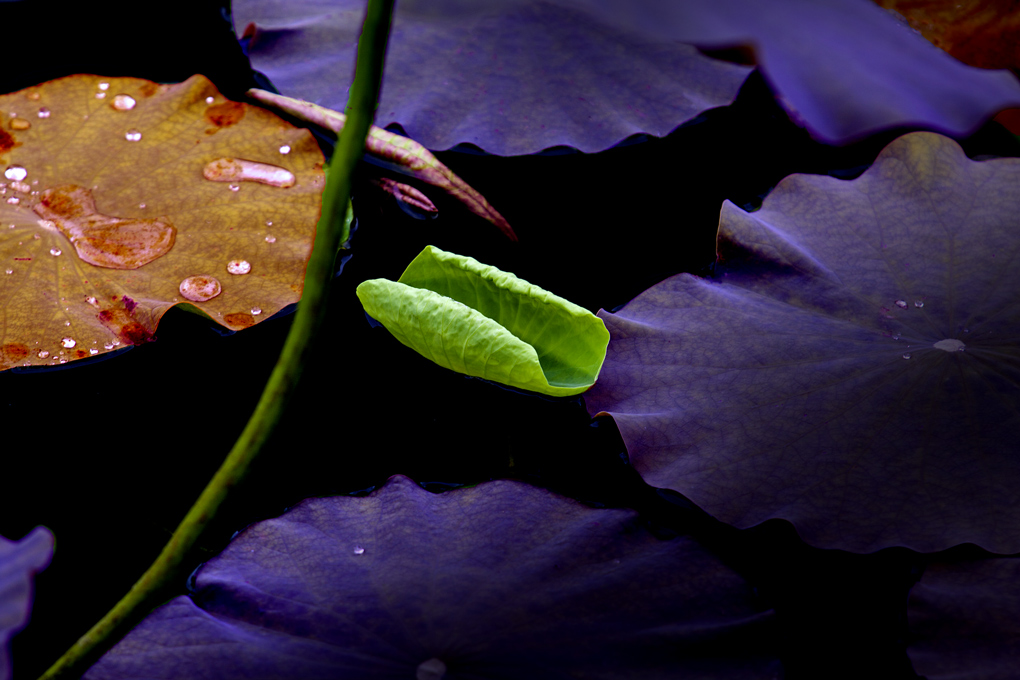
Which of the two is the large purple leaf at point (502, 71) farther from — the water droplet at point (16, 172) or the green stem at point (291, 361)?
the green stem at point (291, 361)

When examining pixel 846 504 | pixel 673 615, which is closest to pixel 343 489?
pixel 673 615

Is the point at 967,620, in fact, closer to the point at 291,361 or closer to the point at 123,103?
the point at 291,361

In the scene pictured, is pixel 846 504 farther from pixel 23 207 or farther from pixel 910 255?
pixel 23 207

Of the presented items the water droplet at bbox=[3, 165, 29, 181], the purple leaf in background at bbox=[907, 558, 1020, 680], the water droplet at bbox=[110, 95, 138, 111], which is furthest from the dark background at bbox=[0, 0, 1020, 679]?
the water droplet at bbox=[3, 165, 29, 181]

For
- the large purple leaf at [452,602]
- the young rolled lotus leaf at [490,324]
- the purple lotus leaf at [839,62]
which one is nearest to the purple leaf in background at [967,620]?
the large purple leaf at [452,602]

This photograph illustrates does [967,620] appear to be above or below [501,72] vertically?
below

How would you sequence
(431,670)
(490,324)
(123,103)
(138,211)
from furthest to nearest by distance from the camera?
(123,103) < (138,211) < (490,324) < (431,670)

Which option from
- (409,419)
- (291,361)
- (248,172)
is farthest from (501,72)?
(291,361)

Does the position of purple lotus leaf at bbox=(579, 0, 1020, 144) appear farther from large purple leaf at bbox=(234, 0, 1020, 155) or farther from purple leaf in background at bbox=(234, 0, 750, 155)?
purple leaf in background at bbox=(234, 0, 750, 155)
